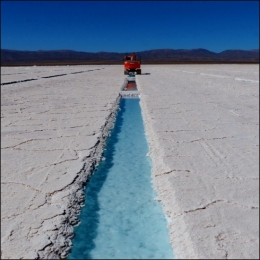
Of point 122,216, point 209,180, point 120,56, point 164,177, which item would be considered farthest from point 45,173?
point 120,56

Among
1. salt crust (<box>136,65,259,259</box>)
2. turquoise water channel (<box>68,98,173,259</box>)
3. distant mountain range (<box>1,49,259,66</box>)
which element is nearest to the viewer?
salt crust (<box>136,65,259,259</box>)

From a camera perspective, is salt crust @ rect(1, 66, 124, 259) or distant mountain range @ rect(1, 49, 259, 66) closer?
salt crust @ rect(1, 66, 124, 259)

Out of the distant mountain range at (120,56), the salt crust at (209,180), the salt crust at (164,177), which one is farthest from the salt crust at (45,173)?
the distant mountain range at (120,56)

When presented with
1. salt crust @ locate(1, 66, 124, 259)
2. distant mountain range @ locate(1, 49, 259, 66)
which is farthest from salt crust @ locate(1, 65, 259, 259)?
distant mountain range @ locate(1, 49, 259, 66)

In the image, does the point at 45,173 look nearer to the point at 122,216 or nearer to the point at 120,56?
the point at 122,216

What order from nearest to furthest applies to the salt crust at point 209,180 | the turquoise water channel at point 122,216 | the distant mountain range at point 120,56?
the salt crust at point 209,180
the turquoise water channel at point 122,216
the distant mountain range at point 120,56

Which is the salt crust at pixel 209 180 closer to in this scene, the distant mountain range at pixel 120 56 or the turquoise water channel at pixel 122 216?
the turquoise water channel at pixel 122 216

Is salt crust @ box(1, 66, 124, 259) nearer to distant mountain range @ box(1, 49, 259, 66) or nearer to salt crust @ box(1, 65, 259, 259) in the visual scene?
salt crust @ box(1, 65, 259, 259)

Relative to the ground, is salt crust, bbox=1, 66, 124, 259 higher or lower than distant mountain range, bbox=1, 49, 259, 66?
lower
